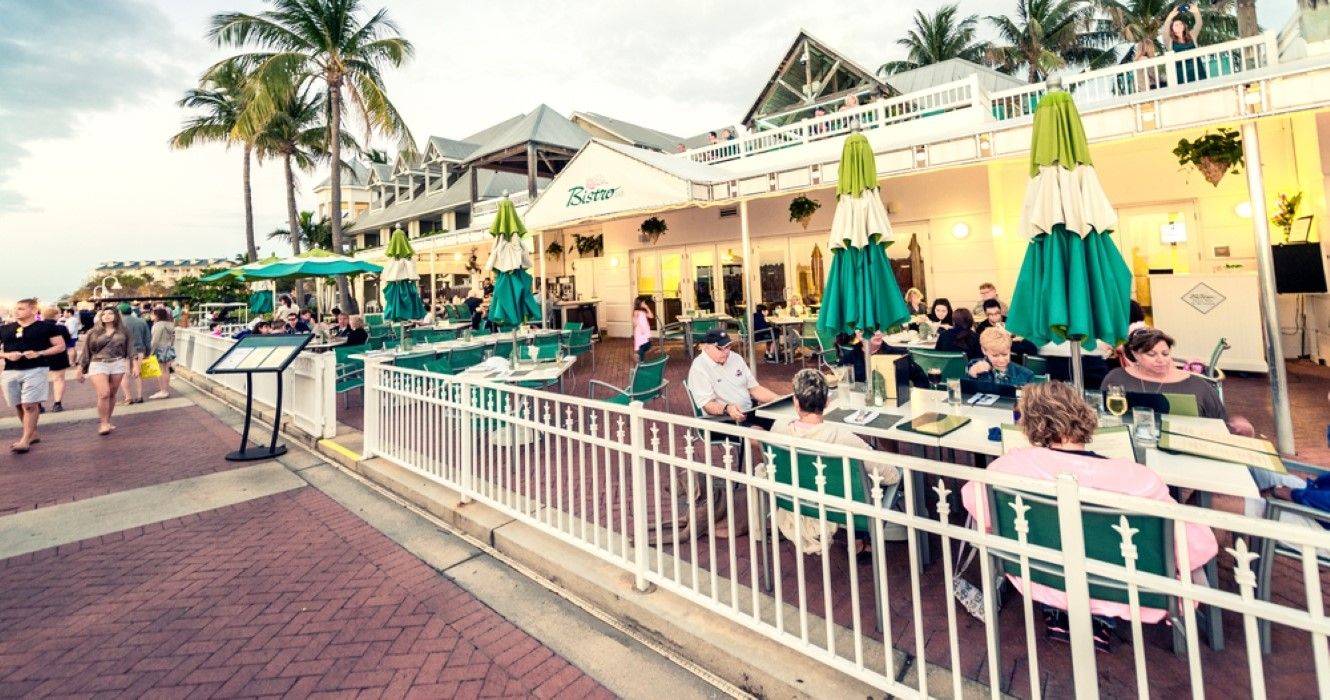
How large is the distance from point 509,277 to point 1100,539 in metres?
6.55

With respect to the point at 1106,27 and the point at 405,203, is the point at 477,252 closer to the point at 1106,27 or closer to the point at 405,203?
the point at 405,203

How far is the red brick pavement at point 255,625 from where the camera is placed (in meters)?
2.29

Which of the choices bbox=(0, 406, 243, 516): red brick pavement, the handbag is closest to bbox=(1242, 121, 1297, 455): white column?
bbox=(0, 406, 243, 516): red brick pavement

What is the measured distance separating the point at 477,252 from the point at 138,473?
16536 mm

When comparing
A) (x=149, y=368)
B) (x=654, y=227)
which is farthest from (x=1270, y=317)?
(x=149, y=368)

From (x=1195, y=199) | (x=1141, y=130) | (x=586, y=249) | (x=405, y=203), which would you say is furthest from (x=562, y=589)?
(x=405, y=203)

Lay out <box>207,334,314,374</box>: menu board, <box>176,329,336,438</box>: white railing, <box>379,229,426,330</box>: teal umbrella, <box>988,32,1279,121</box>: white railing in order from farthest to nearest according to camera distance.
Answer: <box>379,229,426,330</box>: teal umbrella → <box>988,32,1279,121</box>: white railing → <box>176,329,336,438</box>: white railing → <box>207,334,314,374</box>: menu board

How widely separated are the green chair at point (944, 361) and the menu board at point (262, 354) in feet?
19.6

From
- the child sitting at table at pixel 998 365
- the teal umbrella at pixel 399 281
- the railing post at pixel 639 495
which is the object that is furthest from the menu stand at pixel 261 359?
the child sitting at table at pixel 998 365

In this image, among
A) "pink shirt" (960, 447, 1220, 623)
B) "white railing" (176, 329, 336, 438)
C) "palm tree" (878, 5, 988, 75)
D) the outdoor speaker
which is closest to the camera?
"pink shirt" (960, 447, 1220, 623)

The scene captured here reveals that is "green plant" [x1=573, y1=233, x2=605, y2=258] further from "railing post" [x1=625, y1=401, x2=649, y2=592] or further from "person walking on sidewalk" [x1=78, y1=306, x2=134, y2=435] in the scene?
"railing post" [x1=625, y1=401, x2=649, y2=592]

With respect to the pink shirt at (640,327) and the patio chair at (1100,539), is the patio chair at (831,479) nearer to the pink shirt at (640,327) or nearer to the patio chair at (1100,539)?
the patio chair at (1100,539)

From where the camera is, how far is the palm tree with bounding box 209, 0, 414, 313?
1522cm

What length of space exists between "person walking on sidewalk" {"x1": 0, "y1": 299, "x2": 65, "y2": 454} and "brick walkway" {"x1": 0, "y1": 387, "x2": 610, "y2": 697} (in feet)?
14.0
